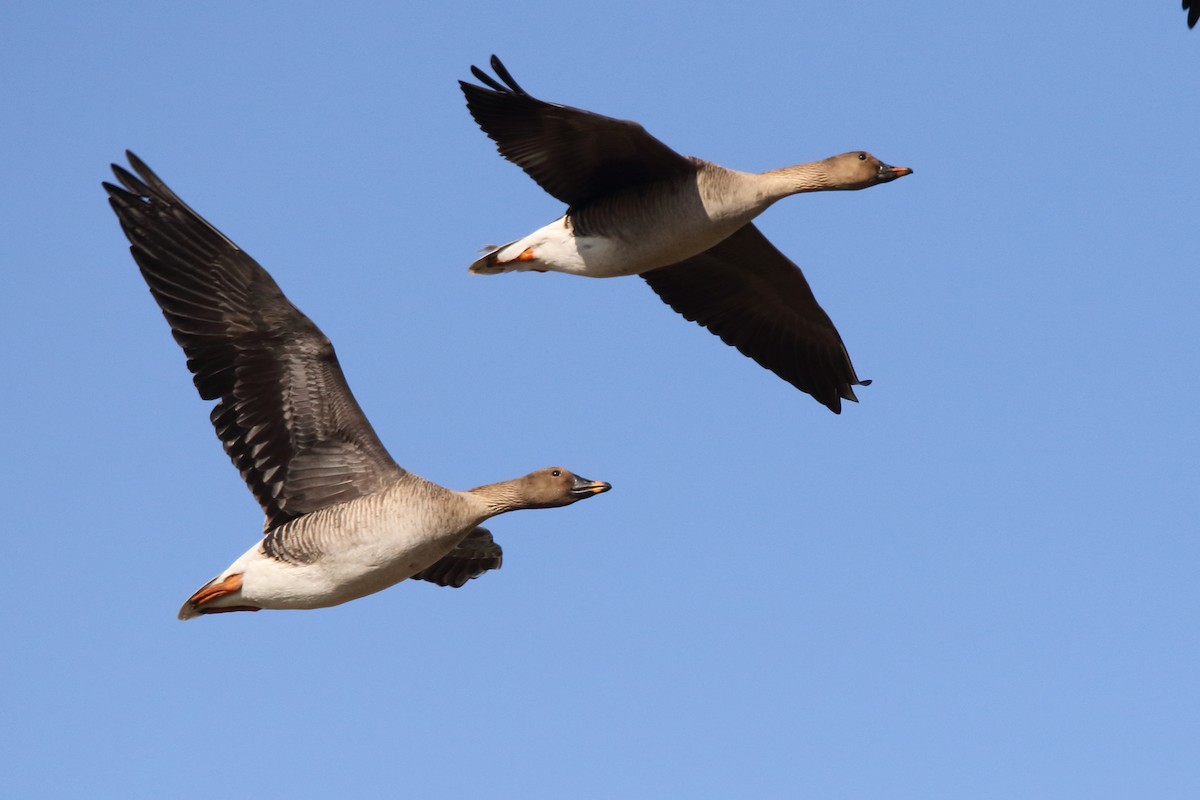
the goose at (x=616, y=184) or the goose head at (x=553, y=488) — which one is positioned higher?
the goose at (x=616, y=184)

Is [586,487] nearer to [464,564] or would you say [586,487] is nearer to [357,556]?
[357,556]

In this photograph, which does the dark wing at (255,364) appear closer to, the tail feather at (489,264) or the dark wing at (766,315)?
the tail feather at (489,264)

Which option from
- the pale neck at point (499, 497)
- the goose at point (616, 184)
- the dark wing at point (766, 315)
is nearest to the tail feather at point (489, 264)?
the goose at point (616, 184)

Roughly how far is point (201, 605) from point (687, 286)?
619 cm

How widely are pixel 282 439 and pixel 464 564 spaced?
2845 mm

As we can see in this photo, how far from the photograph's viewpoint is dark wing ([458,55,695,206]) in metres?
14.2

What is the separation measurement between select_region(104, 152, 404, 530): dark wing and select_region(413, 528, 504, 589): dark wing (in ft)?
8.01

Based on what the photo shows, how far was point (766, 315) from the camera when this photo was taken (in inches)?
676

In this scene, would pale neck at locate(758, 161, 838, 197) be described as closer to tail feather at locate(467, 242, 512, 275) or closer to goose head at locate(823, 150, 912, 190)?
goose head at locate(823, 150, 912, 190)

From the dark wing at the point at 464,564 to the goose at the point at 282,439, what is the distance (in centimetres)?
218

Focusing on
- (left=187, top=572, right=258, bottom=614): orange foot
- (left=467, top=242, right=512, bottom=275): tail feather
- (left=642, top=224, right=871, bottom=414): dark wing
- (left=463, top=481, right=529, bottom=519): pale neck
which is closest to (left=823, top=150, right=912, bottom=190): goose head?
(left=642, top=224, right=871, bottom=414): dark wing

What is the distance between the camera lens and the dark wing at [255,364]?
1267 centimetres

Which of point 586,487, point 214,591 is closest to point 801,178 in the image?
point 586,487

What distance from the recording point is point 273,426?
12898 mm
